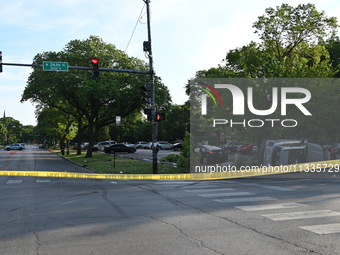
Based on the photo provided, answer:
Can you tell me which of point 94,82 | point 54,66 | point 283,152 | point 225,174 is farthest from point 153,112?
point 94,82

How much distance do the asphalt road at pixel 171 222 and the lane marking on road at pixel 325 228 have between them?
2cm

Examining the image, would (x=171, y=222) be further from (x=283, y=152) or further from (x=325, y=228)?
→ (x=283, y=152)

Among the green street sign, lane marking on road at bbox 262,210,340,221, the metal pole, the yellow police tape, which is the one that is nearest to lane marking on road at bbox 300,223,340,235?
lane marking on road at bbox 262,210,340,221

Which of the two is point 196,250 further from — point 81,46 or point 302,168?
point 81,46

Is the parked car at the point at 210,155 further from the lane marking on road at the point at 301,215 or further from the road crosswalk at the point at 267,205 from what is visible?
the lane marking on road at the point at 301,215

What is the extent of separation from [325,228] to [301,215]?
1.21 m

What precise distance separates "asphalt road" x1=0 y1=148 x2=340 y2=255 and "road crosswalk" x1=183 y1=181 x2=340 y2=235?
0.8 inches

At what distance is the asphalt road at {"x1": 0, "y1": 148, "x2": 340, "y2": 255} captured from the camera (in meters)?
5.80

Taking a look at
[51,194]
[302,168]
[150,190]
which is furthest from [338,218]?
[302,168]

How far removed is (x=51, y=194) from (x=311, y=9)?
29225 millimetres

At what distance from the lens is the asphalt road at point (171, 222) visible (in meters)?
5.80

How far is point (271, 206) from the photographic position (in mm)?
9312

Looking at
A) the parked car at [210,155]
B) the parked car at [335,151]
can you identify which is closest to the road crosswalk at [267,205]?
the parked car at [210,155]

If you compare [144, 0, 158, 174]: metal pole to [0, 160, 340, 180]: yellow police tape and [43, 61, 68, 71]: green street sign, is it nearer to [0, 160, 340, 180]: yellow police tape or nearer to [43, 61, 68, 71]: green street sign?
[0, 160, 340, 180]: yellow police tape
